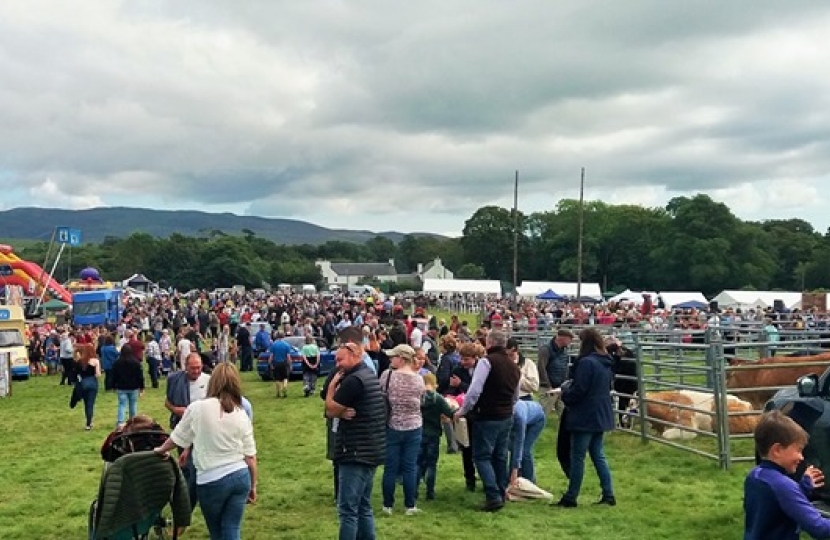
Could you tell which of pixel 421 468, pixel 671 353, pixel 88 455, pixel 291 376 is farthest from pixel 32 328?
pixel 421 468

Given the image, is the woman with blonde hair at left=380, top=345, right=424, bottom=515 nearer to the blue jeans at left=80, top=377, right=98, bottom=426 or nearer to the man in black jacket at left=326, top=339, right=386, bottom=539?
the man in black jacket at left=326, top=339, right=386, bottom=539

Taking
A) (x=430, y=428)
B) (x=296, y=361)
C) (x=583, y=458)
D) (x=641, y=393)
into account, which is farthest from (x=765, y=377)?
(x=296, y=361)

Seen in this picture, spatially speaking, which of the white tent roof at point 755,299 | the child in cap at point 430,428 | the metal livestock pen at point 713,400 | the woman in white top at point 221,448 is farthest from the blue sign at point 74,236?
the woman in white top at point 221,448

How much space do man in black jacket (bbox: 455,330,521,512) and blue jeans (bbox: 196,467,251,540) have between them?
315cm

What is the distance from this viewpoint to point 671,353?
20.8 m

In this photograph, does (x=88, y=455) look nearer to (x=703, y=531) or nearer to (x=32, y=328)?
(x=703, y=531)

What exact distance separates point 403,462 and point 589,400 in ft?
6.56

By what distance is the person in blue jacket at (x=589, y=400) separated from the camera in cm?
879

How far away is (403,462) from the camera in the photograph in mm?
8758

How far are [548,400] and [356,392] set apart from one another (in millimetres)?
7157

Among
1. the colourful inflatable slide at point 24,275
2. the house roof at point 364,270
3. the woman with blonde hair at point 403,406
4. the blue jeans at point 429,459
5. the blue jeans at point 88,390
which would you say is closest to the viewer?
the woman with blonde hair at point 403,406

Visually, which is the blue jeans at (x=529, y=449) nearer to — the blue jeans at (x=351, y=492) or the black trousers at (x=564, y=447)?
the black trousers at (x=564, y=447)

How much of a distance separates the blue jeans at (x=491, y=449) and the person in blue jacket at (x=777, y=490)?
15.3 ft

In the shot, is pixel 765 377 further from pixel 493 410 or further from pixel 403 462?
pixel 403 462
